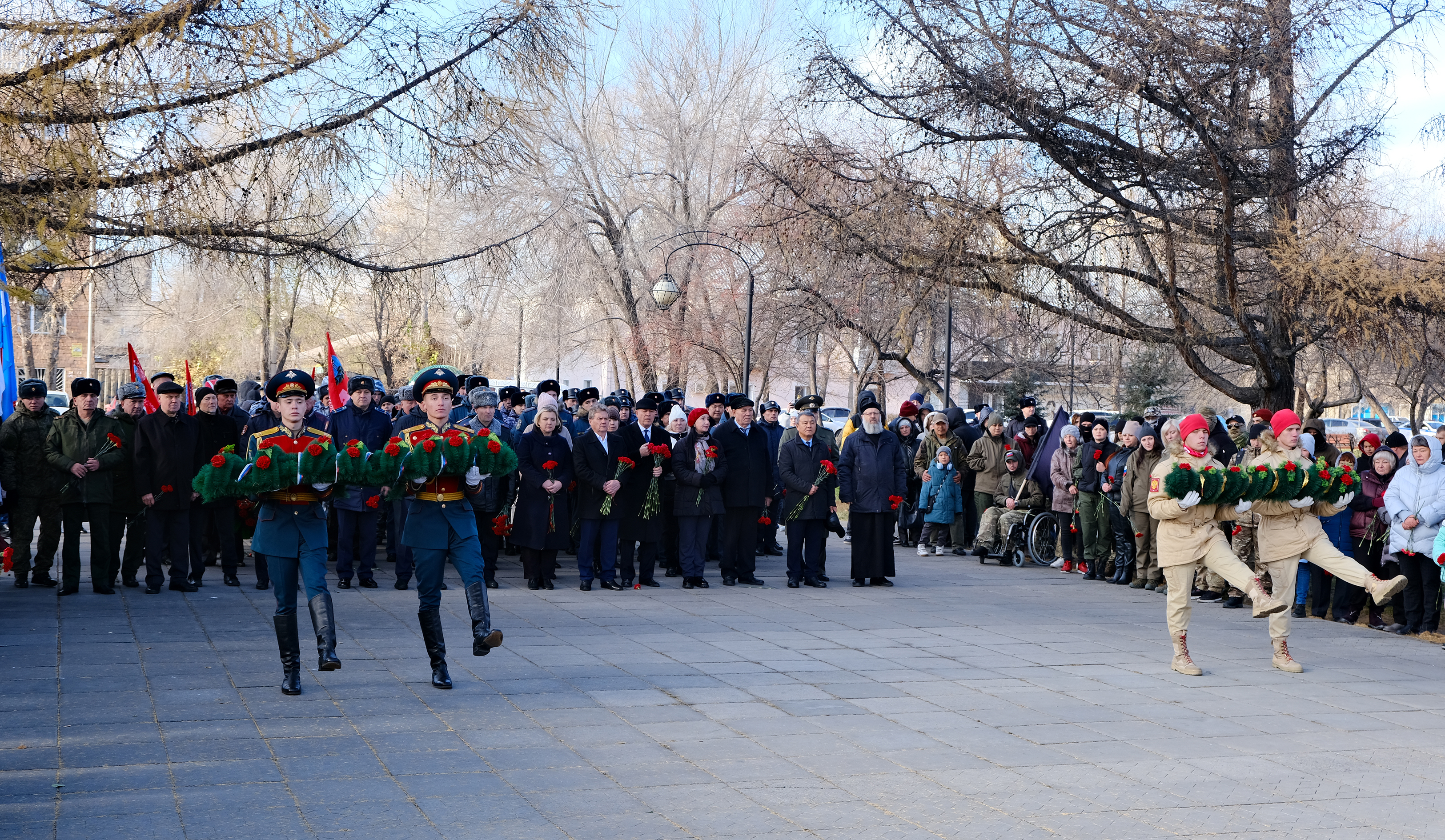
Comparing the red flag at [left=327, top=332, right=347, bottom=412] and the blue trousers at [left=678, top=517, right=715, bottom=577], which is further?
the blue trousers at [left=678, top=517, right=715, bottom=577]

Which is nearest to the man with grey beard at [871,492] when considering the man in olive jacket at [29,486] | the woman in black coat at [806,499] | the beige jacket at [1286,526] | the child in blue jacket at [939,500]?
the woman in black coat at [806,499]

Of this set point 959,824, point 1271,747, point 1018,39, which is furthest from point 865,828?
point 1018,39

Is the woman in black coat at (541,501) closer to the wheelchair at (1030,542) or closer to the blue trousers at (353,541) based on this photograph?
the blue trousers at (353,541)

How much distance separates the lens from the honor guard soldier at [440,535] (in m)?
7.96

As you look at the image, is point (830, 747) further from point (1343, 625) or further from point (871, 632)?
point (1343, 625)

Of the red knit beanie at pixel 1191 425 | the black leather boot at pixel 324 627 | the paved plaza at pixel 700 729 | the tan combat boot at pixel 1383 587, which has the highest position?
the red knit beanie at pixel 1191 425

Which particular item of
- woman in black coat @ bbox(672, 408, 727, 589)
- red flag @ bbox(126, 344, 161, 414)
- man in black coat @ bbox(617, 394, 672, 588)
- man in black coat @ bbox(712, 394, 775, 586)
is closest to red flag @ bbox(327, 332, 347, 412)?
red flag @ bbox(126, 344, 161, 414)

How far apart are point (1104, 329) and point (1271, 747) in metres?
8.89

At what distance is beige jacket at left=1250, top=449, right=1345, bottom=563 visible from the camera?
9570 mm

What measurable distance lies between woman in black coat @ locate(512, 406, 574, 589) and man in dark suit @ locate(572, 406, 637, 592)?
0.66 feet

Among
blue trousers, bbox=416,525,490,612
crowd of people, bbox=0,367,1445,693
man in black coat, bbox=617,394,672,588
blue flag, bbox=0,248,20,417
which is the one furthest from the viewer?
man in black coat, bbox=617,394,672,588

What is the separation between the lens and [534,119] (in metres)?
8.91

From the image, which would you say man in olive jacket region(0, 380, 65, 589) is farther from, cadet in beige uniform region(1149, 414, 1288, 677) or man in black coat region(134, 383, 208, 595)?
cadet in beige uniform region(1149, 414, 1288, 677)

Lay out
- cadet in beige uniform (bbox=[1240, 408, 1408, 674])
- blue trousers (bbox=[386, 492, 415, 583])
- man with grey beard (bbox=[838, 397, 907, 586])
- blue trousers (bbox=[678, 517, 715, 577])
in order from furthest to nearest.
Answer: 1. man with grey beard (bbox=[838, 397, 907, 586])
2. blue trousers (bbox=[678, 517, 715, 577])
3. blue trousers (bbox=[386, 492, 415, 583])
4. cadet in beige uniform (bbox=[1240, 408, 1408, 674])
